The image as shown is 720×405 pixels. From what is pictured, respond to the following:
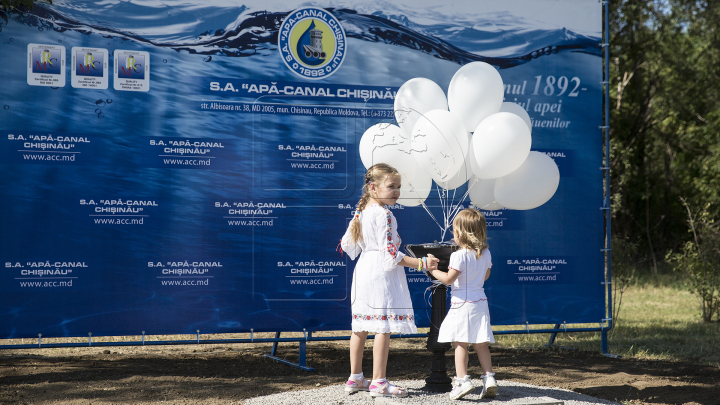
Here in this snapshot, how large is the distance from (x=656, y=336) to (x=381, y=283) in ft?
16.1

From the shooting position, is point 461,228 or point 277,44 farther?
point 277,44

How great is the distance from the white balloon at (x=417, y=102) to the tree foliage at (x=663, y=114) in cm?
1029

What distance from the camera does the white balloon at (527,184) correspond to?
4.46 meters

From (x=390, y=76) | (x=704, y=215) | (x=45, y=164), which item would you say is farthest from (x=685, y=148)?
(x=45, y=164)

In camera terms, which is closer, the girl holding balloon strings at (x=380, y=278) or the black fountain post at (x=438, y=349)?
the girl holding balloon strings at (x=380, y=278)

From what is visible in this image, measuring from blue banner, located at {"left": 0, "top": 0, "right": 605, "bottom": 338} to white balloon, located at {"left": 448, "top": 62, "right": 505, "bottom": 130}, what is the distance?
1136 mm

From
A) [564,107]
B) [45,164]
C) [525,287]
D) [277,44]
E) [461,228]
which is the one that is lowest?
[525,287]

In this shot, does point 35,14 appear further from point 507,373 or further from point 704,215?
point 704,215

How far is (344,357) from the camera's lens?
5.98 meters

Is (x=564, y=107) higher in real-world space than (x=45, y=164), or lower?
higher

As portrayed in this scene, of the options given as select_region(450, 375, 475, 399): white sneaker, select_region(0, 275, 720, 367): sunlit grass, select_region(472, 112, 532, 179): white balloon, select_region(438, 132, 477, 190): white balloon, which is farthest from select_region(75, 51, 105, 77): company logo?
select_region(450, 375, 475, 399): white sneaker

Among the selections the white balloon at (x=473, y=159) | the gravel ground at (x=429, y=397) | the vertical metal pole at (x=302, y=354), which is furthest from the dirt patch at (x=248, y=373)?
the white balloon at (x=473, y=159)

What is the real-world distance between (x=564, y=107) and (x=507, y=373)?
2.68 metres

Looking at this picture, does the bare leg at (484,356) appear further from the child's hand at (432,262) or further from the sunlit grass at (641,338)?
the sunlit grass at (641,338)
